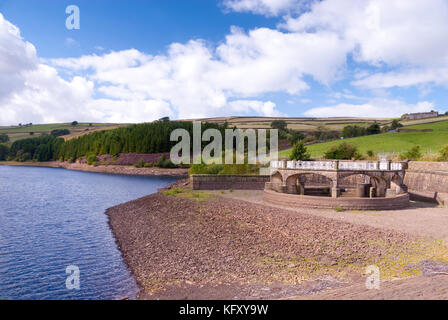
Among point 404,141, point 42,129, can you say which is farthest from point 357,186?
point 42,129

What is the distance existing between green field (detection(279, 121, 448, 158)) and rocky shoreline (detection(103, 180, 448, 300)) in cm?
4063

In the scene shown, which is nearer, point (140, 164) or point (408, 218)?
point (408, 218)

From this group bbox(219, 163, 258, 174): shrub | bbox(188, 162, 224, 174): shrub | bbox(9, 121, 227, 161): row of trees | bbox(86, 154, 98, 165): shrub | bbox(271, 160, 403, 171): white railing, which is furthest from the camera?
bbox(9, 121, 227, 161): row of trees

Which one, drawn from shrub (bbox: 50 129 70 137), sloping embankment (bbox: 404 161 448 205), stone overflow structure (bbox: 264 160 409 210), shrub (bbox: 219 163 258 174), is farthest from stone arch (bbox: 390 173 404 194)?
shrub (bbox: 50 129 70 137)

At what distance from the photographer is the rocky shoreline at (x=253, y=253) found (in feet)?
45.9

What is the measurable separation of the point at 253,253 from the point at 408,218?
13.5 meters

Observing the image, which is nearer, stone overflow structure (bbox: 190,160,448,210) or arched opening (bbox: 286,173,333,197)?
stone overflow structure (bbox: 190,160,448,210)

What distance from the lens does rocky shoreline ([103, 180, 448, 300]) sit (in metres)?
14.0

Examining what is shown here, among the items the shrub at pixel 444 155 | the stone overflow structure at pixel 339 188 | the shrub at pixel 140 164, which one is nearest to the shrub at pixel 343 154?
the shrub at pixel 444 155

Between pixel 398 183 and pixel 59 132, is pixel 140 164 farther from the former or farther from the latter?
pixel 59 132

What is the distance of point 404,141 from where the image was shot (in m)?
65.2

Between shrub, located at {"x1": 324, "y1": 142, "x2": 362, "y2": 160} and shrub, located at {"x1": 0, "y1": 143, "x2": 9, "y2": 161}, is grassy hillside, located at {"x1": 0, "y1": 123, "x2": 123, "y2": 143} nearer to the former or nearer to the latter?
shrub, located at {"x1": 0, "y1": 143, "x2": 9, "y2": 161}

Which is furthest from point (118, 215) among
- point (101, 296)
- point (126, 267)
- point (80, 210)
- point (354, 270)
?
point (354, 270)

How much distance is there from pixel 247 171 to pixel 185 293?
1284 inches
